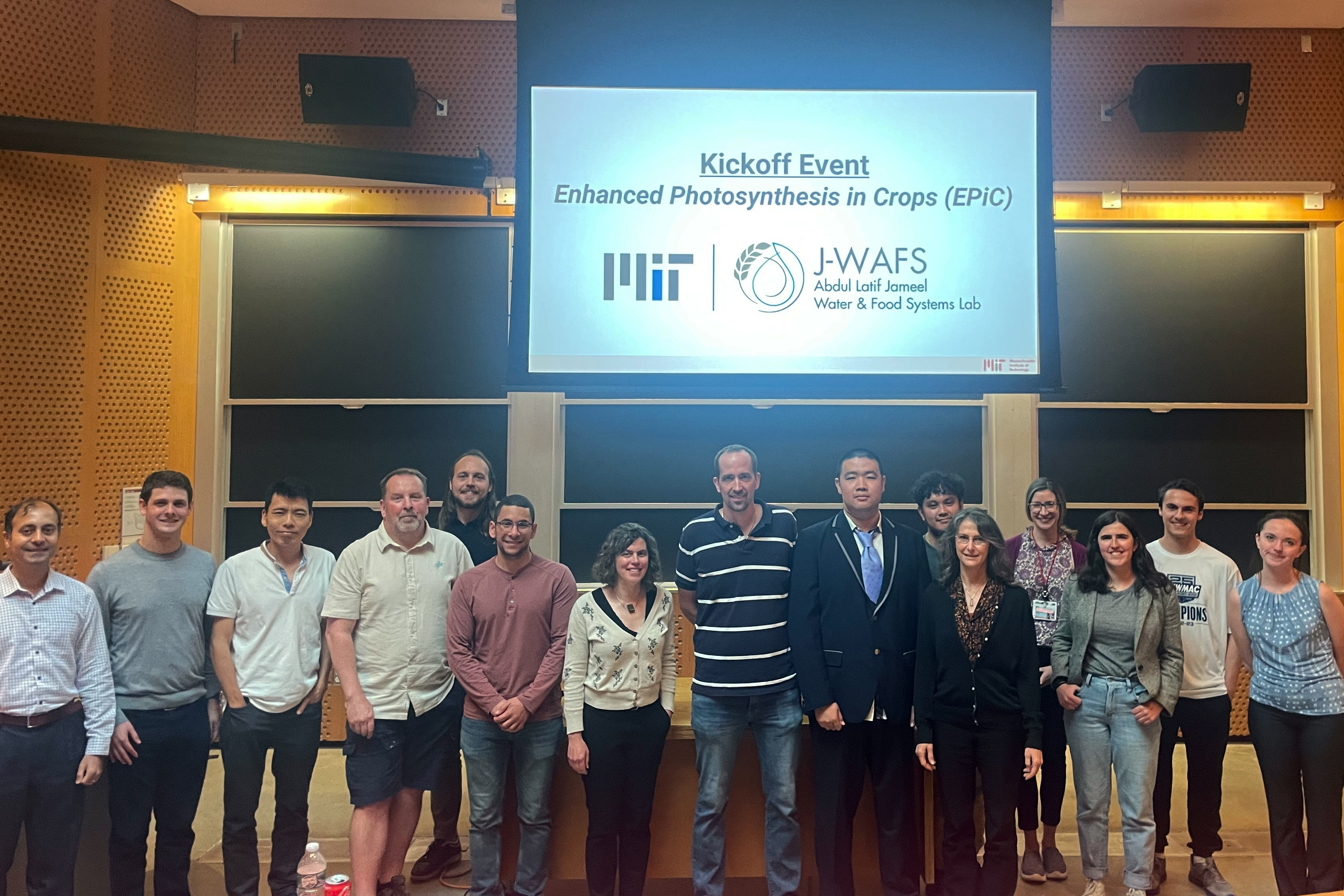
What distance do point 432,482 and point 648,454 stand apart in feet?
4.23

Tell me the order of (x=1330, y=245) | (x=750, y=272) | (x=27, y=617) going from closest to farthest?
(x=27, y=617)
(x=750, y=272)
(x=1330, y=245)

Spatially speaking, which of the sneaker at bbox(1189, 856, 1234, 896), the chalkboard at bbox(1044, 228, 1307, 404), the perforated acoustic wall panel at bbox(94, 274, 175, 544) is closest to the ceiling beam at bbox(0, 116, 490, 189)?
the perforated acoustic wall panel at bbox(94, 274, 175, 544)

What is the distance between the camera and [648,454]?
16.5ft

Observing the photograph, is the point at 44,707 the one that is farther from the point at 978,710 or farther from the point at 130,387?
the point at 978,710

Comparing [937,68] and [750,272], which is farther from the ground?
[937,68]

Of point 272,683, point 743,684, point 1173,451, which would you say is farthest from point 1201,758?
point 272,683

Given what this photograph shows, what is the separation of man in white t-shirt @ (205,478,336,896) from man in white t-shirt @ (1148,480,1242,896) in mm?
3124

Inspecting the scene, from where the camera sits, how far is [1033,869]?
3.36m

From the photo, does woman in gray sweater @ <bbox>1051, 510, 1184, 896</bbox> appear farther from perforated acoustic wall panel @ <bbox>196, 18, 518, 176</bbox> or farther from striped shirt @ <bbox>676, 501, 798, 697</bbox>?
perforated acoustic wall panel @ <bbox>196, 18, 518, 176</bbox>

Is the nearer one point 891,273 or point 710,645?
point 710,645

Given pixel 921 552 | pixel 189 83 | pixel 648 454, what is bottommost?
pixel 921 552

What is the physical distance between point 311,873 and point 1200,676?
11.0 feet

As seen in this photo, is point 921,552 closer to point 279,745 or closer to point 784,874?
point 784,874

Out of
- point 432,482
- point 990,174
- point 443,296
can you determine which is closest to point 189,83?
point 443,296
